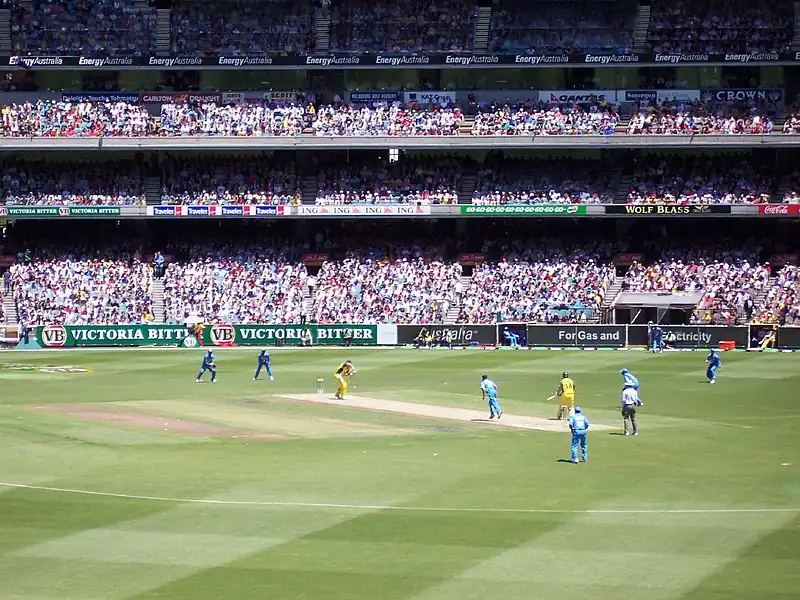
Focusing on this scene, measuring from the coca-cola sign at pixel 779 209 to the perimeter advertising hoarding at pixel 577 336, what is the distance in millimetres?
11957

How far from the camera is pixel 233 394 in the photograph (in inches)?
1852

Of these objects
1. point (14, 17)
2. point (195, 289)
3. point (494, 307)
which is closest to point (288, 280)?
point (195, 289)

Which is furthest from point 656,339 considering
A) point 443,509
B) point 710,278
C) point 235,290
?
point 443,509

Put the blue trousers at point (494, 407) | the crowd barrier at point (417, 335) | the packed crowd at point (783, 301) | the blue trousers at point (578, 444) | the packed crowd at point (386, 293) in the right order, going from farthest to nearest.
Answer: the packed crowd at point (386, 293) → the packed crowd at point (783, 301) → the crowd barrier at point (417, 335) → the blue trousers at point (494, 407) → the blue trousers at point (578, 444)

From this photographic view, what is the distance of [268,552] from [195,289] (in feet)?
166

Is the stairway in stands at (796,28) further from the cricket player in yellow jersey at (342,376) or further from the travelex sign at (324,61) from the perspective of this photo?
the cricket player in yellow jersey at (342,376)

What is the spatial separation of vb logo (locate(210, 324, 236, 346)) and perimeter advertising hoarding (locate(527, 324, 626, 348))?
16185mm

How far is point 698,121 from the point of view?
243 ft

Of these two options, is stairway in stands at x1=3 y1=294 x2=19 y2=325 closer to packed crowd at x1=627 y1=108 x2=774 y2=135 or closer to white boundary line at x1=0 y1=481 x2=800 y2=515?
packed crowd at x1=627 y1=108 x2=774 y2=135

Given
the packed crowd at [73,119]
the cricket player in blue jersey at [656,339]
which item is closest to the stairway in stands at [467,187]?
the cricket player in blue jersey at [656,339]

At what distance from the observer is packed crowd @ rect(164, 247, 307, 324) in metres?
70.8

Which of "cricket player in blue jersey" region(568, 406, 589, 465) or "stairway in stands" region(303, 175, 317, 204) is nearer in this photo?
"cricket player in blue jersey" region(568, 406, 589, 465)

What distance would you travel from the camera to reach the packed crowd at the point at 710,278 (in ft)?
223

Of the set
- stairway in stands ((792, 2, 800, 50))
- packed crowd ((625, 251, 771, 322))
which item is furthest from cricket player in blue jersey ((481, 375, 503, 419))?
stairway in stands ((792, 2, 800, 50))
